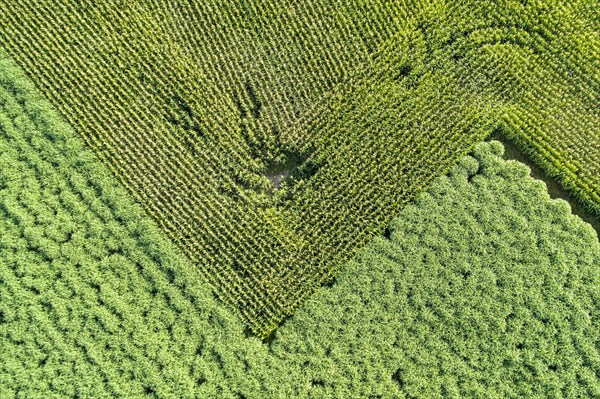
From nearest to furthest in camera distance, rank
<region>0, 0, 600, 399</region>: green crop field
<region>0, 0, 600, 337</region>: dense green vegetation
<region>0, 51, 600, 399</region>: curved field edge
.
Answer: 1. <region>0, 51, 600, 399</region>: curved field edge
2. <region>0, 0, 600, 399</region>: green crop field
3. <region>0, 0, 600, 337</region>: dense green vegetation

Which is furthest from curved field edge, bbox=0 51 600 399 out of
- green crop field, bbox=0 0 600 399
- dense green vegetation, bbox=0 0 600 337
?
dense green vegetation, bbox=0 0 600 337

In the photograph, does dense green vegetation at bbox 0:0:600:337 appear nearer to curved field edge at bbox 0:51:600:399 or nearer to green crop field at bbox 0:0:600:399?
green crop field at bbox 0:0:600:399

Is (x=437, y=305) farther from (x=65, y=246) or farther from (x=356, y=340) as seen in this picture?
(x=65, y=246)

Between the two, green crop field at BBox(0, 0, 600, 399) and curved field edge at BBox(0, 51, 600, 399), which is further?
green crop field at BBox(0, 0, 600, 399)

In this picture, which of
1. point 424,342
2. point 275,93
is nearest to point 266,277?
point 424,342

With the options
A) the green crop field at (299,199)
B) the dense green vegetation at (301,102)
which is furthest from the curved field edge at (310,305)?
the dense green vegetation at (301,102)
